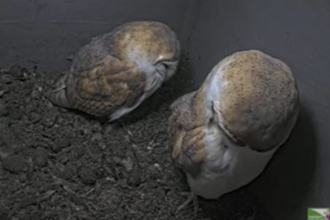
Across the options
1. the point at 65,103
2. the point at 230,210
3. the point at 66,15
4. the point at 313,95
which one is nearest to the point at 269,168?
the point at 230,210

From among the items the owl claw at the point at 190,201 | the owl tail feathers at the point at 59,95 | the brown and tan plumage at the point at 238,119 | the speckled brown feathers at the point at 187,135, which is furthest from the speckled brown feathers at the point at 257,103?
the owl tail feathers at the point at 59,95

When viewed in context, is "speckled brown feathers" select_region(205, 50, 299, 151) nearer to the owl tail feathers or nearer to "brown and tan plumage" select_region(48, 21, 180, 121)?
"brown and tan plumage" select_region(48, 21, 180, 121)

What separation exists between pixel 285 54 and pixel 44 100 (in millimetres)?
1071

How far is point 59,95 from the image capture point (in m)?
2.60

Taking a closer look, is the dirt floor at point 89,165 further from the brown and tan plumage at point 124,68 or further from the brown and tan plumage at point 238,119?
the brown and tan plumage at point 238,119

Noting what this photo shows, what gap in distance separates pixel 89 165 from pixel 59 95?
336 millimetres

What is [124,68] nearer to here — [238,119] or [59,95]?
[59,95]

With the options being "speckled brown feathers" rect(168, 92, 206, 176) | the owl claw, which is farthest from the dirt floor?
"speckled brown feathers" rect(168, 92, 206, 176)

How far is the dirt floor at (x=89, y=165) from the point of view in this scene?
7.53 feet

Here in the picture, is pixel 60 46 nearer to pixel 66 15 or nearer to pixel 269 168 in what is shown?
pixel 66 15

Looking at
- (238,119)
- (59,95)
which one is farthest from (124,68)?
(238,119)

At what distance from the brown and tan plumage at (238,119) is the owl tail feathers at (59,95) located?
0.69m

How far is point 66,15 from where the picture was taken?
8.80ft

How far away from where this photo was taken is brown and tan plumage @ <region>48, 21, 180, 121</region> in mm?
2340
